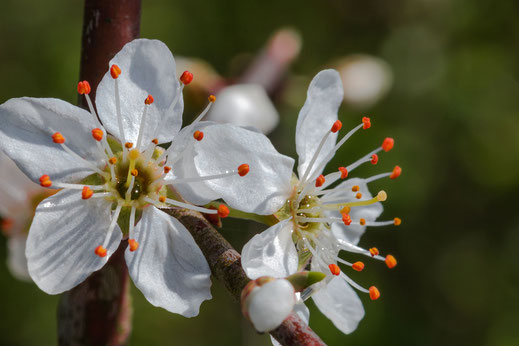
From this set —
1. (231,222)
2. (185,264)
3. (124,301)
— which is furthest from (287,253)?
(231,222)

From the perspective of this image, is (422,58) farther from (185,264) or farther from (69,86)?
(185,264)

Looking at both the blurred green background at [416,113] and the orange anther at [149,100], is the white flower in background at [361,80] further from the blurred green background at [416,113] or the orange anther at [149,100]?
the orange anther at [149,100]

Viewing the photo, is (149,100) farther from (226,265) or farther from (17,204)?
(17,204)

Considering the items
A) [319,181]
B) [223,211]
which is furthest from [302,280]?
[319,181]

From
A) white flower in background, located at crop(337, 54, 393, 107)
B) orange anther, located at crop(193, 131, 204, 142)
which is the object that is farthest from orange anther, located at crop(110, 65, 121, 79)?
white flower in background, located at crop(337, 54, 393, 107)

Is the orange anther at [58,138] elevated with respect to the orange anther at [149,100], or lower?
lower

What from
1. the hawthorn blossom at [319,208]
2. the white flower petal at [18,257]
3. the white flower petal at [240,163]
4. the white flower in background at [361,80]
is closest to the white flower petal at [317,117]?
the hawthorn blossom at [319,208]
